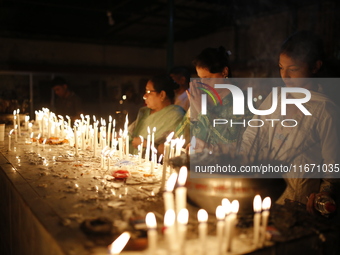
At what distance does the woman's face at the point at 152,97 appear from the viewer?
3.27 m

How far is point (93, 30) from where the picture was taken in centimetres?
1009

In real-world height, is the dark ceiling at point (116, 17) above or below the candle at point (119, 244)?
above

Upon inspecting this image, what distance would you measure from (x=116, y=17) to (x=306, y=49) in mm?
8062

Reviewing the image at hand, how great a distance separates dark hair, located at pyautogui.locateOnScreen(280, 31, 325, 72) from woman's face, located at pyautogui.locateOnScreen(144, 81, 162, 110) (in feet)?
5.11

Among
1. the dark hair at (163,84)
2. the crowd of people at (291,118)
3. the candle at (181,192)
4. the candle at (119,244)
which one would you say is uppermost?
the dark hair at (163,84)

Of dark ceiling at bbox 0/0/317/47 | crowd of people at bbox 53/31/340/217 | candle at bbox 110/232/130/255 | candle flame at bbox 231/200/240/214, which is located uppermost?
dark ceiling at bbox 0/0/317/47

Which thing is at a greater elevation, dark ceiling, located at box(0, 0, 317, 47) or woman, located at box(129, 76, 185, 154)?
dark ceiling, located at box(0, 0, 317, 47)

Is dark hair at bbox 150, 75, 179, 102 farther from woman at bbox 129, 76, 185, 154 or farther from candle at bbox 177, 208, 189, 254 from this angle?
candle at bbox 177, 208, 189, 254

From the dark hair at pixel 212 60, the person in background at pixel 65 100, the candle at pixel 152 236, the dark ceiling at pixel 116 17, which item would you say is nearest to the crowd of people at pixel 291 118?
the dark hair at pixel 212 60

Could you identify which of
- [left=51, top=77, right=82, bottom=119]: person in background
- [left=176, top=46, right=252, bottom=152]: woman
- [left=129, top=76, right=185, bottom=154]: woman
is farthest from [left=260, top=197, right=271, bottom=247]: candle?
[left=51, top=77, right=82, bottom=119]: person in background

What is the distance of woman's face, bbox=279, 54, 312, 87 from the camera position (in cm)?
196

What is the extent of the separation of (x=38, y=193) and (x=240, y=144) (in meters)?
1.34

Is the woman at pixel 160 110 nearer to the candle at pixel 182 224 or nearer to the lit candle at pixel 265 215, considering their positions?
the lit candle at pixel 265 215

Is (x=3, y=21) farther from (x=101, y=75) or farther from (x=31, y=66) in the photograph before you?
(x=101, y=75)
